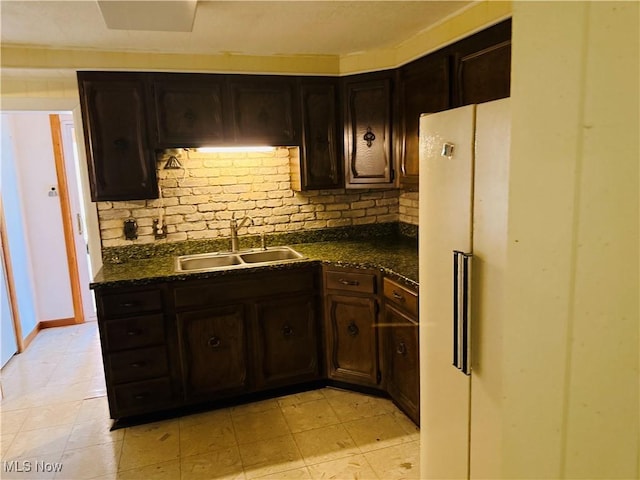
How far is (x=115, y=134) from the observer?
284 cm

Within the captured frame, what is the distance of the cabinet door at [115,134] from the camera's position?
2.78 metres

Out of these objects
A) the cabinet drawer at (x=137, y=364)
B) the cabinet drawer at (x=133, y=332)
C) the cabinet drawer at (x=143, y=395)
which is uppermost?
the cabinet drawer at (x=133, y=332)

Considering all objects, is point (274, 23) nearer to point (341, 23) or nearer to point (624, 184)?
point (341, 23)

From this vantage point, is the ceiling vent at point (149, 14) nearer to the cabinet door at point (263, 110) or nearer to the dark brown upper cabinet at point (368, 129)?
the cabinet door at point (263, 110)

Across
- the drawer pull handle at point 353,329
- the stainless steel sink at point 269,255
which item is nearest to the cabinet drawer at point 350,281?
the drawer pull handle at point 353,329

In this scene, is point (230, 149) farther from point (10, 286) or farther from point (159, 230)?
point (10, 286)

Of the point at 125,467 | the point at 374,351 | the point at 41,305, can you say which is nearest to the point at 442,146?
the point at 374,351

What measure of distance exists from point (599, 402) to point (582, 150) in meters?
0.32

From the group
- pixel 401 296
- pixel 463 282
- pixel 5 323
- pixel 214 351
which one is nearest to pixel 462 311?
pixel 463 282

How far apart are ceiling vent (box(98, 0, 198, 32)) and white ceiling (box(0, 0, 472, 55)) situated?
50 mm

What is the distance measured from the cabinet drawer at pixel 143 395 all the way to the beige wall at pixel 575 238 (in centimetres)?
257

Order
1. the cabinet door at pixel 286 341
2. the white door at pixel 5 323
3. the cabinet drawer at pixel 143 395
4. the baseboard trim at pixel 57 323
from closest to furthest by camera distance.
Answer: the cabinet drawer at pixel 143 395 < the cabinet door at pixel 286 341 < the white door at pixel 5 323 < the baseboard trim at pixel 57 323

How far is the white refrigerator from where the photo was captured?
1419mm

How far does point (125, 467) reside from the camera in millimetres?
2381
